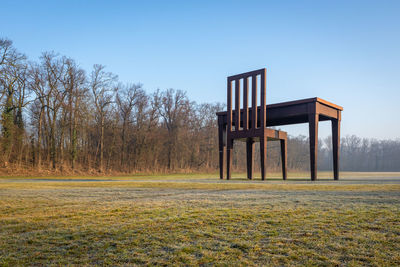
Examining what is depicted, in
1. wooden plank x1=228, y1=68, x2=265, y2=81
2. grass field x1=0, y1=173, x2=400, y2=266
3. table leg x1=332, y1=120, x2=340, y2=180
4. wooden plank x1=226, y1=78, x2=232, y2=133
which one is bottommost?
grass field x1=0, y1=173, x2=400, y2=266

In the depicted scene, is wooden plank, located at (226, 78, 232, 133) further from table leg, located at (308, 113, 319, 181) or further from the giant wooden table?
table leg, located at (308, 113, 319, 181)

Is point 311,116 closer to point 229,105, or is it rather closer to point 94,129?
point 229,105

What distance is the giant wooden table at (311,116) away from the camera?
703 inches

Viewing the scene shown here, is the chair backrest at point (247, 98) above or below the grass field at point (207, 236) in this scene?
above

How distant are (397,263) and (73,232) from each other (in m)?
4.47

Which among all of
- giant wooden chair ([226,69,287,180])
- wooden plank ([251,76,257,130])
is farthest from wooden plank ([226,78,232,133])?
wooden plank ([251,76,257,130])

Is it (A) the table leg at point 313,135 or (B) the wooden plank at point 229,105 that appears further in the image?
(B) the wooden plank at point 229,105

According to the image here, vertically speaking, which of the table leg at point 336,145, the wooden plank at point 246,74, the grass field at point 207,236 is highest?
the wooden plank at point 246,74

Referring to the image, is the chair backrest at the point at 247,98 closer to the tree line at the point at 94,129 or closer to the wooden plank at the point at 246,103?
the wooden plank at the point at 246,103

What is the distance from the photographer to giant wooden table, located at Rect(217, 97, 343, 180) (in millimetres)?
17859

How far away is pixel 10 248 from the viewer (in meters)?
4.11

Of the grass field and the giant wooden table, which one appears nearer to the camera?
the grass field

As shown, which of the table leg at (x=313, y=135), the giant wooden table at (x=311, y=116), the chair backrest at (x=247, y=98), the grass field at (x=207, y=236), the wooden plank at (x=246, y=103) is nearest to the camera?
the grass field at (x=207, y=236)

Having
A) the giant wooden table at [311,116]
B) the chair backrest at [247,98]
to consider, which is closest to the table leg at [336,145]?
the giant wooden table at [311,116]
